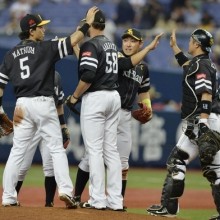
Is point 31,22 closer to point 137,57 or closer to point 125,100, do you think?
point 137,57

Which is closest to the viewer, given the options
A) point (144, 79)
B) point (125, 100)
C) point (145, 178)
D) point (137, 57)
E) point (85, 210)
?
point (85, 210)

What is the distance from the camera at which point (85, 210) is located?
360 inches

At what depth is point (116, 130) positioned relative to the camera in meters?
9.62

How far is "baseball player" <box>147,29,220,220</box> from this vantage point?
9367mm

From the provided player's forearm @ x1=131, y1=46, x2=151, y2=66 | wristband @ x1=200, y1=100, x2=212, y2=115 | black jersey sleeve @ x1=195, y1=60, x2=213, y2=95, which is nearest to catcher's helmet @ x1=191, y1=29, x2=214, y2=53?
black jersey sleeve @ x1=195, y1=60, x2=213, y2=95

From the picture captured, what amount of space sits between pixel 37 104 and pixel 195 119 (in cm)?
189

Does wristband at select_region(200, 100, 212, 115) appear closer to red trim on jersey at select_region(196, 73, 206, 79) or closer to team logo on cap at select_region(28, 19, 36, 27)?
red trim on jersey at select_region(196, 73, 206, 79)

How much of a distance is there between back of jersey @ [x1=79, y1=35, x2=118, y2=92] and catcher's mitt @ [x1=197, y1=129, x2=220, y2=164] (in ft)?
→ 4.02

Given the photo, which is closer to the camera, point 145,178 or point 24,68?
point 24,68

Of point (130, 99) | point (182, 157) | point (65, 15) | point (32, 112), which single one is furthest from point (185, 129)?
point (65, 15)

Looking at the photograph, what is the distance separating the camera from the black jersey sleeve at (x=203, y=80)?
9250 mm

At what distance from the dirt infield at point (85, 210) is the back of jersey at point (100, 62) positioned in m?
1.50

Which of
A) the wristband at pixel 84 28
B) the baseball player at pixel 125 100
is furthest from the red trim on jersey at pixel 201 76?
the wristband at pixel 84 28

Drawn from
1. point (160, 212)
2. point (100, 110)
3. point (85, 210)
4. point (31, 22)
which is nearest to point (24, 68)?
point (31, 22)
